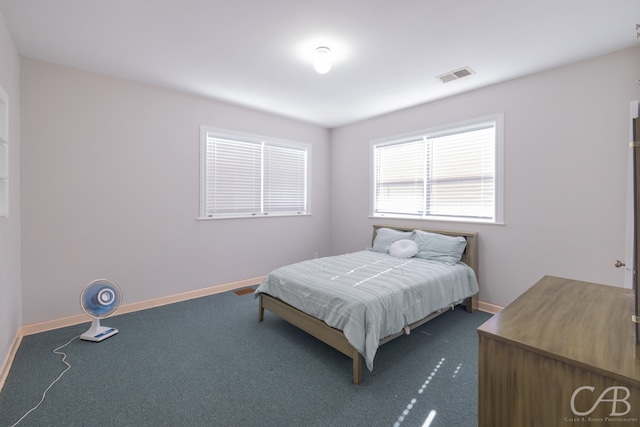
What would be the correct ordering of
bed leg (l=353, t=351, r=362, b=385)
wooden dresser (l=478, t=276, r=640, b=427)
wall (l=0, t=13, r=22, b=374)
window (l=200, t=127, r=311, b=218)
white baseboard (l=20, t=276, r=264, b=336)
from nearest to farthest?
wooden dresser (l=478, t=276, r=640, b=427) < bed leg (l=353, t=351, r=362, b=385) < wall (l=0, t=13, r=22, b=374) < white baseboard (l=20, t=276, r=264, b=336) < window (l=200, t=127, r=311, b=218)

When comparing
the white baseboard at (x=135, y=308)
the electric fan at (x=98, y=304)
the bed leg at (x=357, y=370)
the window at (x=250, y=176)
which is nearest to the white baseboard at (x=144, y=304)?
the white baseboard at (x=135, y=308)

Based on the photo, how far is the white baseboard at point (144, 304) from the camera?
2.80 metres

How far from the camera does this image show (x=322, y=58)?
2.62 m

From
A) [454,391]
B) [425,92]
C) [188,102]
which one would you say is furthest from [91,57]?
[454,391]

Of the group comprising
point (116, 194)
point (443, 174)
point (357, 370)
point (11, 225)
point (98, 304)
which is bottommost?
point (357, 370)

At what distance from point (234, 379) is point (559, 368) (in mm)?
1963

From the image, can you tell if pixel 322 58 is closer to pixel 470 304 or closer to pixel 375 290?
pixel 375 290

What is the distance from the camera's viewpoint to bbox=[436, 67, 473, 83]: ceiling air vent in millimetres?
2971

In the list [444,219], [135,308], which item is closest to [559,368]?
[444,219]

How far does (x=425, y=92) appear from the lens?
3576 mm

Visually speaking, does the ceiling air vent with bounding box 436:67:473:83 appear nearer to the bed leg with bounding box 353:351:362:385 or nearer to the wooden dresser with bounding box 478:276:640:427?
the wooden dresser with bounding box 478:276:640:427

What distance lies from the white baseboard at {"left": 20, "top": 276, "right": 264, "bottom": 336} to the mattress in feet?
4.27

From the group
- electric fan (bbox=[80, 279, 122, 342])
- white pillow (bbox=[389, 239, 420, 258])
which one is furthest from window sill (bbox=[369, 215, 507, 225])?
electric fan (bbox=[80, 279, 122, 342])

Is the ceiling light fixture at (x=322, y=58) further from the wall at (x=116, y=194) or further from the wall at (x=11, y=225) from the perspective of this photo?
the wall at (x=11, y=225)
